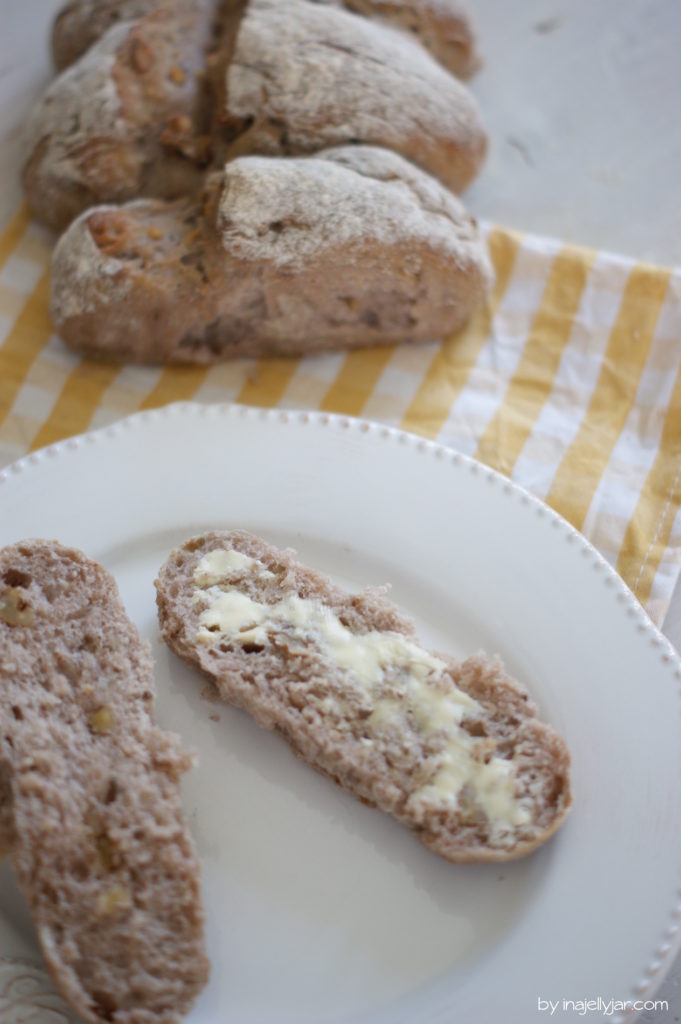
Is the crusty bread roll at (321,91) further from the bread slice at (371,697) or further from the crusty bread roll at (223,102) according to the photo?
the bread slice at (371,697)

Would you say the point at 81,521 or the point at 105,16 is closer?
the point at 81,521

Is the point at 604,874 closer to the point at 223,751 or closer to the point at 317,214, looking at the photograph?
the point at 223,751

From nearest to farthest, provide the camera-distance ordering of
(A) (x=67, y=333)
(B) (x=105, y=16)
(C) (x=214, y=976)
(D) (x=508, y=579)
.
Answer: (C) (x=214, y=976) → (D) (x=508, y=579) → (A) (x=67, y=333) → (B) (x=105, y=16)

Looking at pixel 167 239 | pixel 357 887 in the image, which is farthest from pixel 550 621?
pixel 167 239

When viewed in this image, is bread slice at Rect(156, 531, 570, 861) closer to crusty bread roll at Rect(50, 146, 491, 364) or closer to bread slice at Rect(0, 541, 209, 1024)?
bread slice at Rect(0, 541, 209, 1024)

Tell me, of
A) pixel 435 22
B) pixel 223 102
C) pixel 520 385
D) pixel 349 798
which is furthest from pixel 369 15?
pixel 349 798

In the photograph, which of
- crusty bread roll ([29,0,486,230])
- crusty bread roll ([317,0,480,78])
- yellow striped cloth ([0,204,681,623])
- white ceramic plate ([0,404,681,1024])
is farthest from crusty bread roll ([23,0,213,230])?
white ceramic plate ([0,404,681,1024])

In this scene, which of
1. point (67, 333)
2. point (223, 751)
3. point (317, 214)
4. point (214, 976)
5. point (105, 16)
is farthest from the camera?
point (105, 16)
